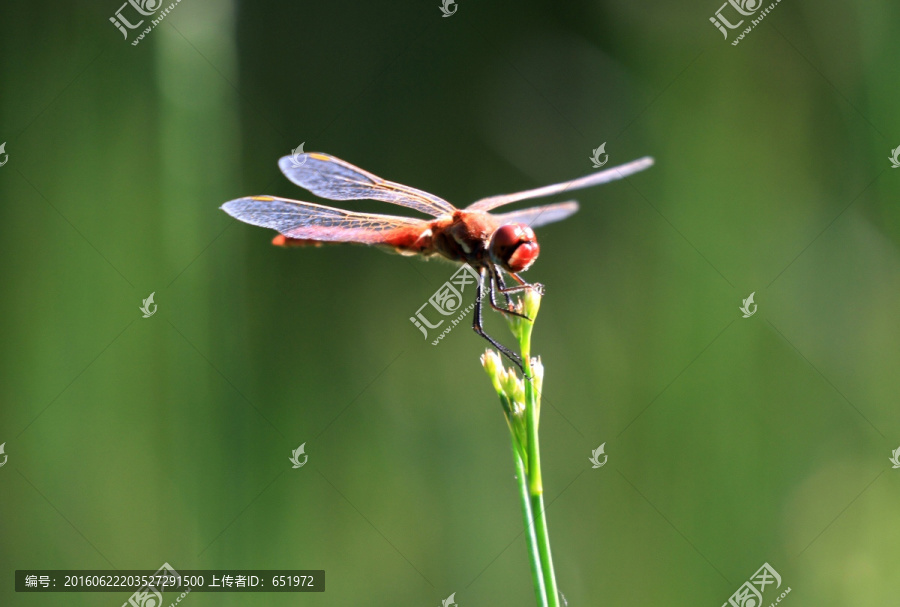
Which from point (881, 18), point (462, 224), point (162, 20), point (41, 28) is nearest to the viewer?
point (462, 224)

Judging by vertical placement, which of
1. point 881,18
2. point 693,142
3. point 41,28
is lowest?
point 881,18

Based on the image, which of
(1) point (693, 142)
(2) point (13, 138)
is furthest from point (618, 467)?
(2) point (13, 138)

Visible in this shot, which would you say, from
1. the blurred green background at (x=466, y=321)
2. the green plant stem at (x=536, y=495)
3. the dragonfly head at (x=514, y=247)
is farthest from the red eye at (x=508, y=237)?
the blurred green background at (x=466, y=321)

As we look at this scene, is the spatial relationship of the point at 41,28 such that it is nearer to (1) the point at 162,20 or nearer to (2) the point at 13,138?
(2) the point at 13,138

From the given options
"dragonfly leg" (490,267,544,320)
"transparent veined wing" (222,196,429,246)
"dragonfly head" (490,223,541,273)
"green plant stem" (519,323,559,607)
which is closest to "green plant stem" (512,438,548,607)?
"green plant stem" (519,323,559,607)

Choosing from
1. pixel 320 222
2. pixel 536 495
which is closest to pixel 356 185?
pixel 320 222
